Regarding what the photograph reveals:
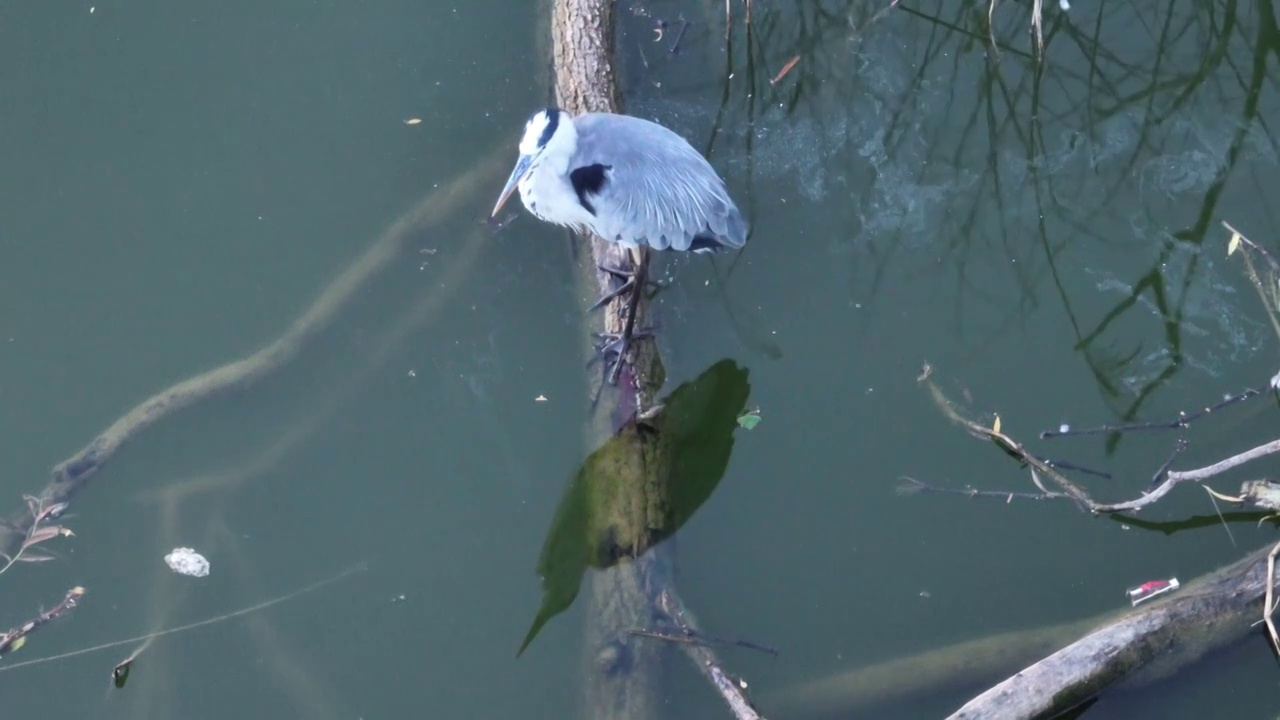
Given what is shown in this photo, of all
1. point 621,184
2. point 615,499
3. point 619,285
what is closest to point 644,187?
point 621,184

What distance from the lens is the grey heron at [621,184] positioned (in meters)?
2.43

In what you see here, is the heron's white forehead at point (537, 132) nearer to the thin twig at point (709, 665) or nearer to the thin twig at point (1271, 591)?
the thin twig at point (709, 665)

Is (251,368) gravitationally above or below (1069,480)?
above

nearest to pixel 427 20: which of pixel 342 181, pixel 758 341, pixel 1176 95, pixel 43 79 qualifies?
pixel 342 181

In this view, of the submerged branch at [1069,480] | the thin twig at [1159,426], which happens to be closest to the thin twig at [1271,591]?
the submerged branch at [1069,480]

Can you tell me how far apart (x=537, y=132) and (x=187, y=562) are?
152 cm

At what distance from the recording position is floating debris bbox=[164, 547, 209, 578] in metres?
2.72

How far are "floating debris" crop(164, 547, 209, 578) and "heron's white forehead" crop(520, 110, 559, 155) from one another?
4.71ft

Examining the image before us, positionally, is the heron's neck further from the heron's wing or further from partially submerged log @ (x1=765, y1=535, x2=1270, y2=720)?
partially submerged log @ (x1=765, y1=535, x2=1270, y2=720)

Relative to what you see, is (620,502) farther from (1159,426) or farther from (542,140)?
(1159,426)

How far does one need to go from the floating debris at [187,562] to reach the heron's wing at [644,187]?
1.42m

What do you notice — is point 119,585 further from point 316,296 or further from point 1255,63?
point 1255,63

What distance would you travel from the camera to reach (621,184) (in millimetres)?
2459

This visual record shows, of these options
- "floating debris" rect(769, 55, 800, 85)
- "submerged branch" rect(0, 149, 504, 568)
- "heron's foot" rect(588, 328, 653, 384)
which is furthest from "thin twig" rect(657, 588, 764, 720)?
"floating debris" rect(769, 55, 800, 85)
